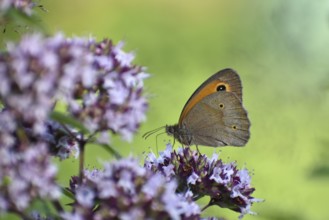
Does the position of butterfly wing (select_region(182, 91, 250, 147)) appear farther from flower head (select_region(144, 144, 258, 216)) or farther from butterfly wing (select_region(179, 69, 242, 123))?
flower head (select_region(144, 144, 258, 216))

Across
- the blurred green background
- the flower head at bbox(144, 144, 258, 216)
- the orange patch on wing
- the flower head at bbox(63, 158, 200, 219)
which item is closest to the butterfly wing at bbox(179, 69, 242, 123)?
the orange patch on wing

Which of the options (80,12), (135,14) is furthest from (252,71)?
(80,12)

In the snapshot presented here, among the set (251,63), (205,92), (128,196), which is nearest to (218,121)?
(205,92)

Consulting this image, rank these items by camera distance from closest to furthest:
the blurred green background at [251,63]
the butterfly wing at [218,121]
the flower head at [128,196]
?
the flower head at [128,196]
the butterfly wing at [218,121]
the blurred green background at [251,63]

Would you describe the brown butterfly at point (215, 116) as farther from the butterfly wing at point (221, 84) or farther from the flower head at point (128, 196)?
the flower head at point (128, 196)

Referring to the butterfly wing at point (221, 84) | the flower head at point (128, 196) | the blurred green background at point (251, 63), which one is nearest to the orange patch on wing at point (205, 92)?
the butterfly wing at point (221, 84)

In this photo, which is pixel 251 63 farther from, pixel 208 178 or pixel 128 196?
pixel 128 196
